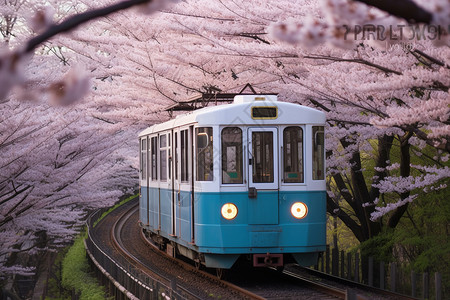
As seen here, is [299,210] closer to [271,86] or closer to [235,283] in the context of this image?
[235,283]

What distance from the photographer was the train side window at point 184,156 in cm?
1075

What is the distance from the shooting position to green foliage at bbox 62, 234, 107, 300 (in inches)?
552

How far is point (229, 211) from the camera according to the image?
32.8 feet

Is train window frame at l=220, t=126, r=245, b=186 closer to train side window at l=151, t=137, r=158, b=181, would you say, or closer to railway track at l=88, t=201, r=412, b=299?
railway track at l=88, t=201, r=412, b=299

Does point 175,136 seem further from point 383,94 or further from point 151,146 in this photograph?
point 383,94

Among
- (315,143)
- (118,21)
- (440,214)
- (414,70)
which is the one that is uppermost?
(118,21)

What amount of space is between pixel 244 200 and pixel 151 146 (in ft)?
13.8

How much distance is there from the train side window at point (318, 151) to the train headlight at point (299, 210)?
44 cm

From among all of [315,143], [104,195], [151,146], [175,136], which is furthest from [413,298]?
[104,195]

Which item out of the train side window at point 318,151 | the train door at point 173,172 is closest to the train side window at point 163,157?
the train door at point 173,172

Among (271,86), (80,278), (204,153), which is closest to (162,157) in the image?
(271,86)

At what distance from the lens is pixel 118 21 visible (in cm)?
1316

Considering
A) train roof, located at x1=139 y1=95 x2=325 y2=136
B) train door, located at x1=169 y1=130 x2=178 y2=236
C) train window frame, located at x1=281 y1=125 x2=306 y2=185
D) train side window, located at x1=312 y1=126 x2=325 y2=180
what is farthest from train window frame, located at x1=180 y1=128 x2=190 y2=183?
train side window, located at x1=312 y1=126 x2=325 y2=180

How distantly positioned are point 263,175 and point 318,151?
876 millimetres
